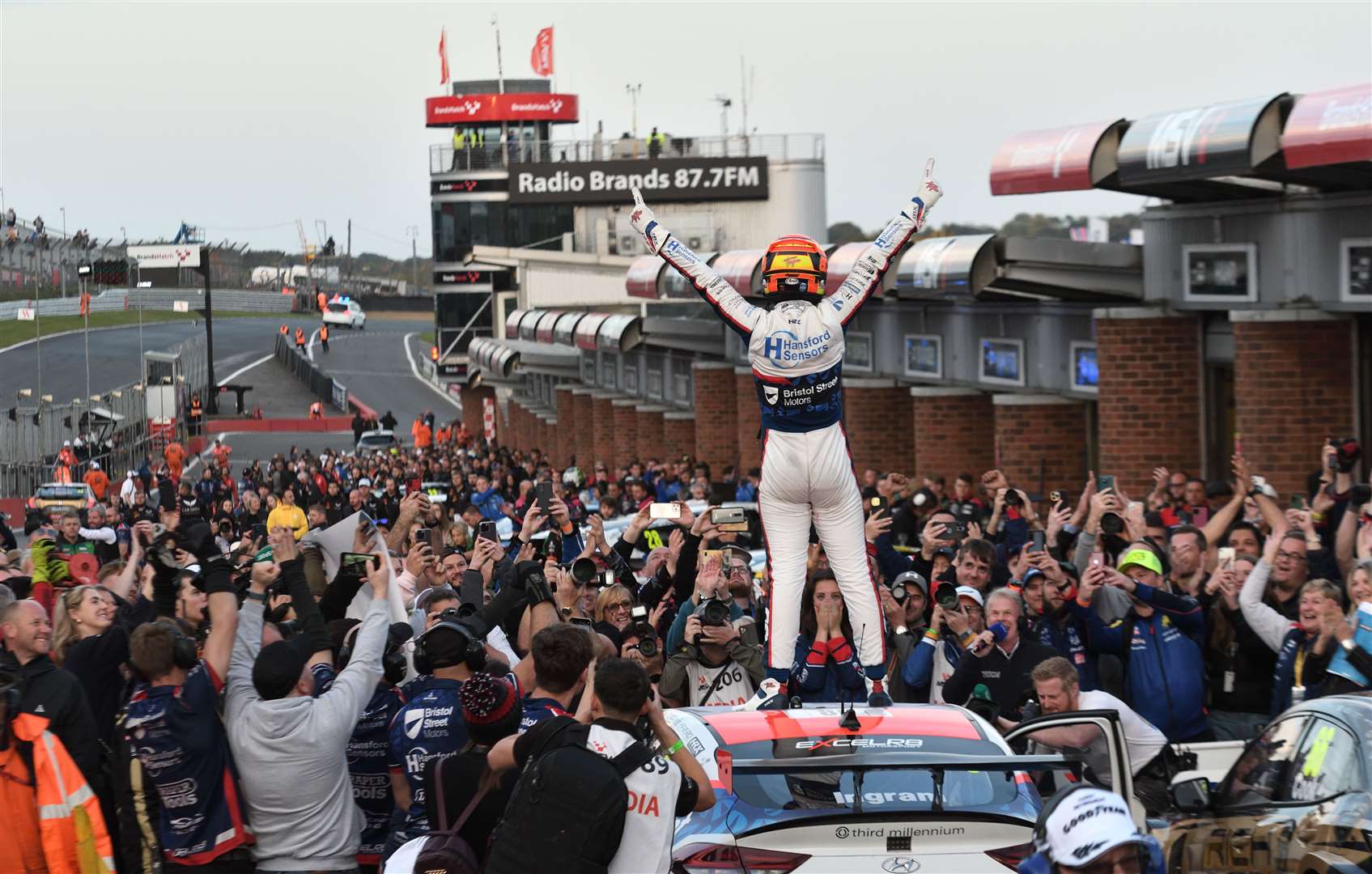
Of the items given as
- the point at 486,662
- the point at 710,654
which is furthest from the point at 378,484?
the point at 486,662

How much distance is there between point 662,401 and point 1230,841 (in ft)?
115

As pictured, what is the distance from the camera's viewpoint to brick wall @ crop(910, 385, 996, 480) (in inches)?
995

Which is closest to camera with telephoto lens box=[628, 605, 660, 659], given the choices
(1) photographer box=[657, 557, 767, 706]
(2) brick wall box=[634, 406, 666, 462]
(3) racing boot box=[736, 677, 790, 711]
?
(1) photographer box=[657, 557, 767, 706]

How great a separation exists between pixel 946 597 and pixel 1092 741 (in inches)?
124

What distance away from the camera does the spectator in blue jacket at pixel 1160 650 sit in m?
9.81

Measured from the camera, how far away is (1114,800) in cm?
490

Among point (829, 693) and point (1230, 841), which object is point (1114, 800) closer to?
point (1230, 841)

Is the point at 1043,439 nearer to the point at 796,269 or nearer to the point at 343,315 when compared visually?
the point at 796,269

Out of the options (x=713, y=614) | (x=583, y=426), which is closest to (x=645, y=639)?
(x=713, y=614)

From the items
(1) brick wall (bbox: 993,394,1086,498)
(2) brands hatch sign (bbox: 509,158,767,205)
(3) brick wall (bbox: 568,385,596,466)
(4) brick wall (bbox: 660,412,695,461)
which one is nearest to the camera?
(1) brick wall (bbox: 993,394,1086,498)

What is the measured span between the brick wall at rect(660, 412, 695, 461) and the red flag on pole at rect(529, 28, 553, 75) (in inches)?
2966

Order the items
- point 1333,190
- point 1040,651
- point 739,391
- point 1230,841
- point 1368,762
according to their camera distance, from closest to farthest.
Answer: point 1368,762, point 1230,841, point 1040,651, point 1333,190, point 739,391

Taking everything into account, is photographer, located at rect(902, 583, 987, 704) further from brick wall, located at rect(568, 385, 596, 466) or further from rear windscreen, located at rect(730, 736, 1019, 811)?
brick wall, located at rect(568, 385, 596, 466)

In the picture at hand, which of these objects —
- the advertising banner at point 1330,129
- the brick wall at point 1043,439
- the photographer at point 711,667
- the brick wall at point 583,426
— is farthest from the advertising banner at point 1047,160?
the brick wall at point 583,426
